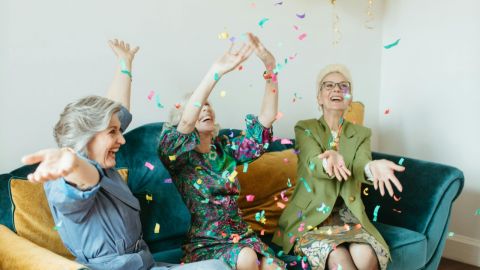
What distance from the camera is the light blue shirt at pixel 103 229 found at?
1.79 metres

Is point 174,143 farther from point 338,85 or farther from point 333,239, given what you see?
point 338,85

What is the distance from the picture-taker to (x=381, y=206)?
308cm

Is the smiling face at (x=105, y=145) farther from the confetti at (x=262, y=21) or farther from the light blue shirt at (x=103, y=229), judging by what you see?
the confetti at (x=262, y=21)

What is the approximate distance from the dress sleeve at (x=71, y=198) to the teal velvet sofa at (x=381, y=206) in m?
0.45

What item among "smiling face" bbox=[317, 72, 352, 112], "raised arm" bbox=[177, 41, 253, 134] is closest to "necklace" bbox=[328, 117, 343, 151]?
"smiling face" bbox=[317, 72, 352, 112]

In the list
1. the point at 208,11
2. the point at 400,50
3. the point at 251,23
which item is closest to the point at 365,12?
the point at 400,50

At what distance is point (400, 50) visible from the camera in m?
4.07

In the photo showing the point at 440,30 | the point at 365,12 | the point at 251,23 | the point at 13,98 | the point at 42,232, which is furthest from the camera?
the point at 365,12

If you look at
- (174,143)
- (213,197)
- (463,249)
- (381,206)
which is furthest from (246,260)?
(463,249)

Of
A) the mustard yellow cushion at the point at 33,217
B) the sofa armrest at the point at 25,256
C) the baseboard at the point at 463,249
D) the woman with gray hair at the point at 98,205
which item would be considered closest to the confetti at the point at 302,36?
the baseboard at the point at 463,249

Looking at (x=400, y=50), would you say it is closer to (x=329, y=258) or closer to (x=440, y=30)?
(x=440, y=30)

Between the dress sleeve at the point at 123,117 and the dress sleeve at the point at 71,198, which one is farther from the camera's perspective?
the dress sleeve at the point at 123,117

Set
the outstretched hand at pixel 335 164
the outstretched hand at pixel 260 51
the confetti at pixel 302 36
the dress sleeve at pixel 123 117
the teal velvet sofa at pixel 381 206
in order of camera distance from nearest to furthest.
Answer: the dress sleeve at pixel 123 117 → the outstretched hand at pixel 260 51 → the outstretched hand at pixel 335 164 → the teal velvet sofa at pixel 381 206 → the confetti at pixel 302 36

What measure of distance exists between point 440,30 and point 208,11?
1775mm
